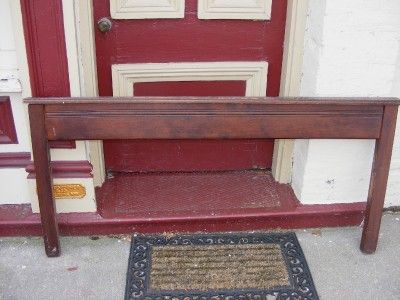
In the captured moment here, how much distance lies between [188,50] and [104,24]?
52 centimetres

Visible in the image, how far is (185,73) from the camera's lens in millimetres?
3020

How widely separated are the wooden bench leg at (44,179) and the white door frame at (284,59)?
1.23 feet

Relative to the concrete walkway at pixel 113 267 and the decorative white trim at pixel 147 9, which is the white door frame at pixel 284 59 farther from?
the concrete walkway at pixel 113 267

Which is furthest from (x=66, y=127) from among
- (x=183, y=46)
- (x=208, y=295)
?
(x=208, y=295)

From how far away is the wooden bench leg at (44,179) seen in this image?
8.08ft

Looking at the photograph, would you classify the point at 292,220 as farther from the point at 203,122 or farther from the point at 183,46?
the point at 183,46

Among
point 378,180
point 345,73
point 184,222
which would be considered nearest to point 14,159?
point 184,222

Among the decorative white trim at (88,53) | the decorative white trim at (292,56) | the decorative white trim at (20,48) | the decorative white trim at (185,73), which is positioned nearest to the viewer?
the decorative white trim at (20,48)

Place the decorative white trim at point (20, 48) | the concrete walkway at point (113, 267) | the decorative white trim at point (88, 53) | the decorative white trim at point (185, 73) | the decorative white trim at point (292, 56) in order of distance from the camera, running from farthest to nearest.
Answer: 1. the decorative white trim at point (185, 73)
2. the decorative white trim at point (292, 56)
3. the decorative white trim at point (88, 53)
4. the concrete walkway at point (113, 267)
5. the decorative white trim at point (20, 48)

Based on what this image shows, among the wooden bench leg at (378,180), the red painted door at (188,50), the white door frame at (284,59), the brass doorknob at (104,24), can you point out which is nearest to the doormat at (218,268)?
the wooden bench leg at (378,180)

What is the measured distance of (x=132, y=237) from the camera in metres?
2.93

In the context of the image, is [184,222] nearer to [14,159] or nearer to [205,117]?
[205,117]

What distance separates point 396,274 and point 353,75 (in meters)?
1.11

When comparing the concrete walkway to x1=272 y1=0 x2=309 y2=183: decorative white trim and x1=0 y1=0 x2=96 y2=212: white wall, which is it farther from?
x1=272 y1=0 x2=309 y2=183: decorative white trim
